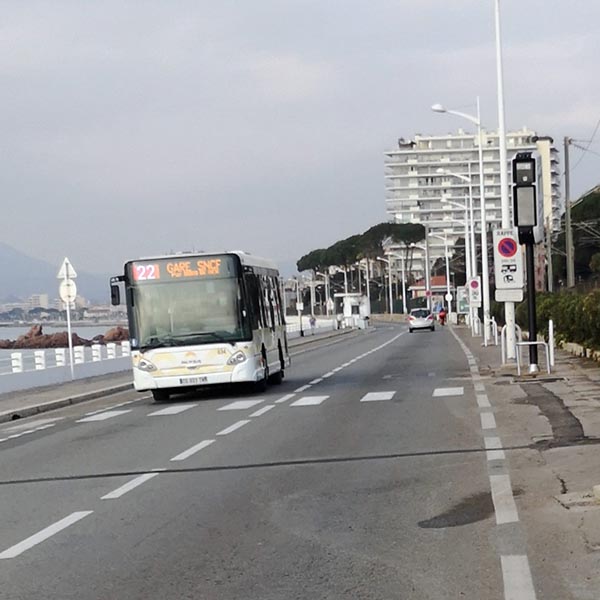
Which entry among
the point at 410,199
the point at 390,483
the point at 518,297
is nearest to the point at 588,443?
the point at 390,483

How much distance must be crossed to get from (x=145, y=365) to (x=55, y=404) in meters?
3.25

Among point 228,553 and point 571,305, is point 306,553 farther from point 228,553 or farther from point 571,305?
point 571,305

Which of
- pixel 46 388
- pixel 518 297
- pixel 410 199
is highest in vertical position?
pixel 410 199

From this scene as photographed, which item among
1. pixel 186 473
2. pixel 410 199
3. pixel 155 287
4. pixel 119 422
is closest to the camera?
pixel 186 473

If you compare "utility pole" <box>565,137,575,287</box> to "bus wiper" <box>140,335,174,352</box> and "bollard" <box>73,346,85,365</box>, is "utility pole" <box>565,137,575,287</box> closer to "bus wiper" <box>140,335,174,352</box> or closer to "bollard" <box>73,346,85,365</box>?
"bollard" <box>73,346,85,365</box>

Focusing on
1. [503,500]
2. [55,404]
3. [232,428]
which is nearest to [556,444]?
[503,500]

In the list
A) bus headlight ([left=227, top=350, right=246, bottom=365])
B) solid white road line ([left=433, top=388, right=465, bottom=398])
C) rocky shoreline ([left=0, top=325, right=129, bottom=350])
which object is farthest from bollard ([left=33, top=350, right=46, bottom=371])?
rocky shoreline ([left=0, top=325, right=129, bottom=350])

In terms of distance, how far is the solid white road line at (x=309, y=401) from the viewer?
21766 mm

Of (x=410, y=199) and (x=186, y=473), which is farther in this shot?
(x=410, y=199)

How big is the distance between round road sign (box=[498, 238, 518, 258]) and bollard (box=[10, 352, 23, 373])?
13166mm

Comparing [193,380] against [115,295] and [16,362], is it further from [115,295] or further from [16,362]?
[16,362]

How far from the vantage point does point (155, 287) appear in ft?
80.7

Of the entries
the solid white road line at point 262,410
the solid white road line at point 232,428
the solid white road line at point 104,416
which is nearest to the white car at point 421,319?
the solid white road line at point 104,416

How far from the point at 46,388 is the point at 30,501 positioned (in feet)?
70.6
